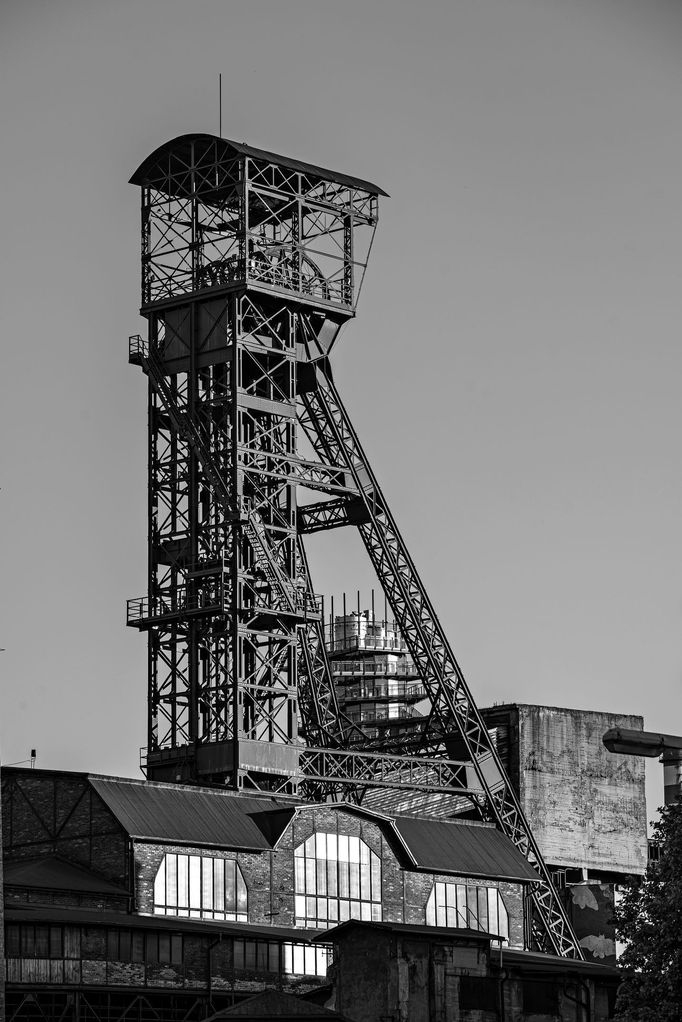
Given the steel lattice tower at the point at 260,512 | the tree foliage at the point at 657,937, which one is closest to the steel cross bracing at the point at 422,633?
the steel lattice tower at the point at 260,512

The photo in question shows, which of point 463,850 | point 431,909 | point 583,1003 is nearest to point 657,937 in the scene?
point 583,1003

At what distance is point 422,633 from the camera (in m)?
80.1

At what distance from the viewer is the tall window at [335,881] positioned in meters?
70.6

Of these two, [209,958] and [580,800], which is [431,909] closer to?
[209,958]

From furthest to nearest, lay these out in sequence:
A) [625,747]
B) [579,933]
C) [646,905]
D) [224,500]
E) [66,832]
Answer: [579,933], [224,500], [66,832], [646,905], [625,747]

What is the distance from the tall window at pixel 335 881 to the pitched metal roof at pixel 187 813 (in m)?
1.53

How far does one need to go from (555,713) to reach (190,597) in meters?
20.6

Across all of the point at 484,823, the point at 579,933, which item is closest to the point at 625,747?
the point at 484,823

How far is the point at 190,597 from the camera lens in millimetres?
74500

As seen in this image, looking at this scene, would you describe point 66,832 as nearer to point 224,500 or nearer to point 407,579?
point 224,500

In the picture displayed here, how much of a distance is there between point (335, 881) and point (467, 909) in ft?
17.2

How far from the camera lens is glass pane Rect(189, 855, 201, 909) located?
68.4 metres

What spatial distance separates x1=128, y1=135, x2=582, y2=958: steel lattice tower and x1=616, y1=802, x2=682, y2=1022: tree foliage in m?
21.6

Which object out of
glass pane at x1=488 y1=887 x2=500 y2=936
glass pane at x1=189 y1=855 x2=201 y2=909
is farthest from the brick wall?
glass pane at x1=488 y1=887 x2=500 y2=936
